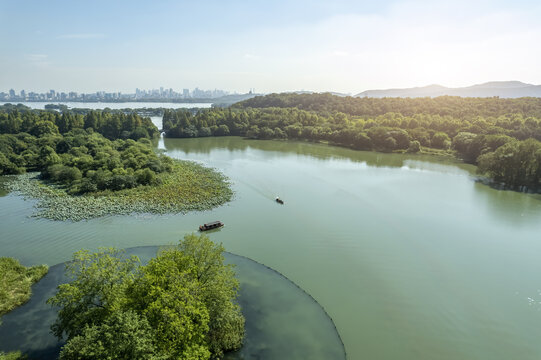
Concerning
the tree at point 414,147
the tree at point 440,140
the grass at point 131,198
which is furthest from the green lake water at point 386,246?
the tree at point 440,140

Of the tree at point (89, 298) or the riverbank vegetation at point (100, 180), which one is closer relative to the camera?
the tree at point (89, 298)

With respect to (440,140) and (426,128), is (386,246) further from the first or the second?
(426,128)

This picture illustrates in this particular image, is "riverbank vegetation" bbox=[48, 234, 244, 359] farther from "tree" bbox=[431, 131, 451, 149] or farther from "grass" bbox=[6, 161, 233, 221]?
"tree" bbox=[431, 131, 451, 149]

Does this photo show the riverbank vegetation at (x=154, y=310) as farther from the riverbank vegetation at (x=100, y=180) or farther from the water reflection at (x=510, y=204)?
the water reflection at (x=510, y=204)

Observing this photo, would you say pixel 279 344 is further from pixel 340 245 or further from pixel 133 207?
pixel 133 207

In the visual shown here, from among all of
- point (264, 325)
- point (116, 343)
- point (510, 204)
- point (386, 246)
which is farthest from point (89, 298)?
point (510, 204)

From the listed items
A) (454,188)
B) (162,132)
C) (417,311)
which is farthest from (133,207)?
(162,132)

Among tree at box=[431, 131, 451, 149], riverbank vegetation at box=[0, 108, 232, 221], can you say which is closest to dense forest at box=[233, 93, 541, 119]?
tree at box=[431, 131, 451, 149]
